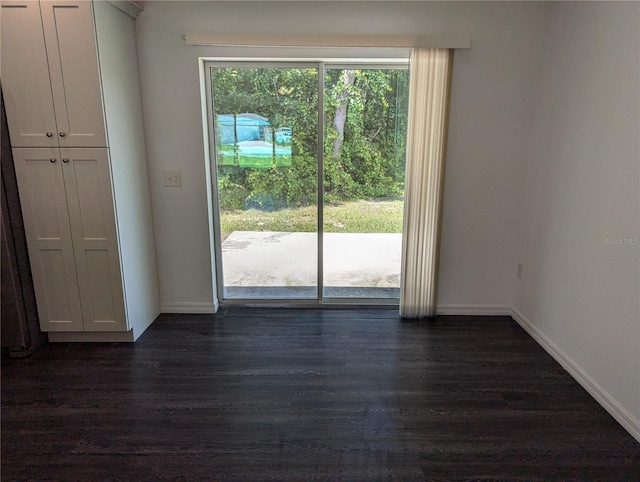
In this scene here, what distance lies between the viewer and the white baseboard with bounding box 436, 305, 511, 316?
3328 mm

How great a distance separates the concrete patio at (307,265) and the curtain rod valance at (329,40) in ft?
4.84

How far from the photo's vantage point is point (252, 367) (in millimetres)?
2555

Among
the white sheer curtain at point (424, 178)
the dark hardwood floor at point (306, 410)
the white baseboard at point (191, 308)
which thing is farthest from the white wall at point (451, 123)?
the dark hardwood floor at point (306, 410)

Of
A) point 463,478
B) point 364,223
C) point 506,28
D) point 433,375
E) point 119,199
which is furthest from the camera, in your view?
point 364,223

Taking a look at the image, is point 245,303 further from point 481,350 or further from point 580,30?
point 580,30

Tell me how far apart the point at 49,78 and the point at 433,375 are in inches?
120

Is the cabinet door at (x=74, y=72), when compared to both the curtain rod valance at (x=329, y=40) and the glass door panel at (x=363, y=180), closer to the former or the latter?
the curtain rod valance at (x=329, y=40)

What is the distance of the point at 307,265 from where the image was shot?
3453mm

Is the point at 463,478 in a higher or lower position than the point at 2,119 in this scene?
lower

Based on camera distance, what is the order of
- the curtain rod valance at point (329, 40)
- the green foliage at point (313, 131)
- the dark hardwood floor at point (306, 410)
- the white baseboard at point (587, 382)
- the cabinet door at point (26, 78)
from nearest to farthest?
1. the dark hardwood floor at point (306, 410)
2. the white baseboard at point (587, 382)
3. the cabinet door at point (26, 78)
4. the curtain rod valance at point (329, 40)
5. the green foliage at point (313, 131)

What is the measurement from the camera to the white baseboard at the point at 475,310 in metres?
3.33

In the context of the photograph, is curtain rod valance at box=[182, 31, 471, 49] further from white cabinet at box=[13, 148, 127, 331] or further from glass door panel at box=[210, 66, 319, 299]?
white cabinet at box=[13, 148, 127, 331]

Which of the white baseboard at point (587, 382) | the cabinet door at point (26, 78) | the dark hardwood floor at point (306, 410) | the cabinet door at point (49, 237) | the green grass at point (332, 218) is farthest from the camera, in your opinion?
the green grass at point (332, 218)

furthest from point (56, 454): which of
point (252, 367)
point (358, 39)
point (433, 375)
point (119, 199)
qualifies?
point (358, 39)
